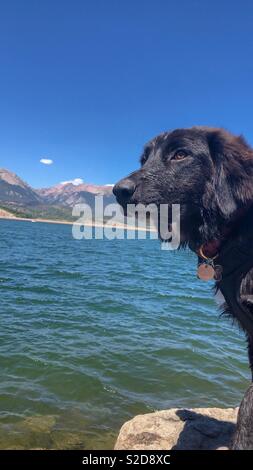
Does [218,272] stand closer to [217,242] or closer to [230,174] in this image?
[217,242]

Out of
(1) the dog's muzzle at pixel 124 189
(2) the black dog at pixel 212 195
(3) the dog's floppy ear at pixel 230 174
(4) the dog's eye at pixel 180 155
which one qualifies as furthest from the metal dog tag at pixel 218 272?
(4) the dog's eye at pixel 180 155

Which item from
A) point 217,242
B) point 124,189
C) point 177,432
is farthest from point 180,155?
point 177,432

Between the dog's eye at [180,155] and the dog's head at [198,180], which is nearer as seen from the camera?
the dog's head at [198,180]

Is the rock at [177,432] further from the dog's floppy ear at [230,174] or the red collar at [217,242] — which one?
the dog's floppy ear at [230,174]

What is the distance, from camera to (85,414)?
7.65 m

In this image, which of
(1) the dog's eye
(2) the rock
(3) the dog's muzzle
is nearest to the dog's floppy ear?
(1) the dog's eye

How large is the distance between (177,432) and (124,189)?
4.20 meters

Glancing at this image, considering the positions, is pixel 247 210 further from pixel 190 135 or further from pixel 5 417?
pixel 5 417

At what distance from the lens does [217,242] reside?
4.18 metres

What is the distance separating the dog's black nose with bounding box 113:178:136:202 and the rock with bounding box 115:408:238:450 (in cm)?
388

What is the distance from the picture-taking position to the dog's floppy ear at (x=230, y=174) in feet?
13.5
